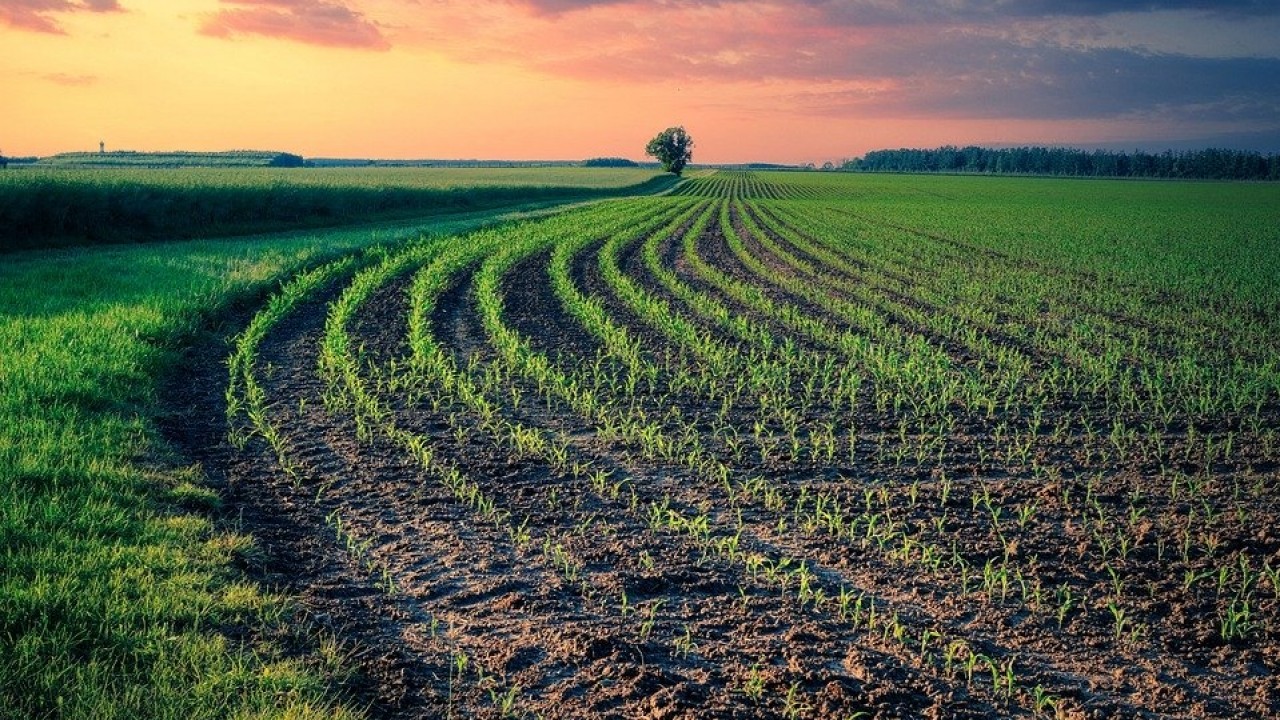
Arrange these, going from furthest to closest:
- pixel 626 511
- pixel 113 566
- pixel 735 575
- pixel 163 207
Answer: pixel 163 207
pixel 626 511
pixel 735 575
pixel 113 566

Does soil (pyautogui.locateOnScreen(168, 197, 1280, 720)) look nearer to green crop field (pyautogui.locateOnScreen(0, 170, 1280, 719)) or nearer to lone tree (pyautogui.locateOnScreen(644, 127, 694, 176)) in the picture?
green crop field (pyautogui.locateOnScreen(0, 170, 1280, 719))

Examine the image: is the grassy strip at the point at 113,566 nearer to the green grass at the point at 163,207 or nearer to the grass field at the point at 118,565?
the grass field at the point at 118,565

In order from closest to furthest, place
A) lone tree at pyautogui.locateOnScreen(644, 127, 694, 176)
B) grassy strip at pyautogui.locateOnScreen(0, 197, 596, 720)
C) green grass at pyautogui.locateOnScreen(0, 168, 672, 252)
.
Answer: grassy strip at pyautogui.locateOnScreen(0, 197, 596, 720) → green grass at pyautogui.locateOnScreen(0, 168, 672, 252) → lone tree at pyautogui.locateOnScreen(644, 127, 694, 176)

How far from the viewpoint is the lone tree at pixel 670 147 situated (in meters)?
136

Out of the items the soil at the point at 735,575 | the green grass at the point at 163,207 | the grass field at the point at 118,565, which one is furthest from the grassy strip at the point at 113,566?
the green grass at the point at 163,207

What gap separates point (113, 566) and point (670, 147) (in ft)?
441

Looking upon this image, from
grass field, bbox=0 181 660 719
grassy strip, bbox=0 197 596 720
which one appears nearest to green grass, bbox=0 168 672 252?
A: grass field, bbox=0 181 660 719

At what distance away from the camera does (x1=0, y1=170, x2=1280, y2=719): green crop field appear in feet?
14.4

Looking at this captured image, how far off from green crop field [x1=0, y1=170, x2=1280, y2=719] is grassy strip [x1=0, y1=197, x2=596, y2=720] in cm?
3

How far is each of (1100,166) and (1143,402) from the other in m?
199

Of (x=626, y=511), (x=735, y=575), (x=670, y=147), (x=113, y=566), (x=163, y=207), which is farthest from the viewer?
(x=670, y=147)

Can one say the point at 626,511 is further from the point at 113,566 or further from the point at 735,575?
the point at 113,566

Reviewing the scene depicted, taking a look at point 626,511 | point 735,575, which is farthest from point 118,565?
point 735,575

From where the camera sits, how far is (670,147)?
13550 centimetres
